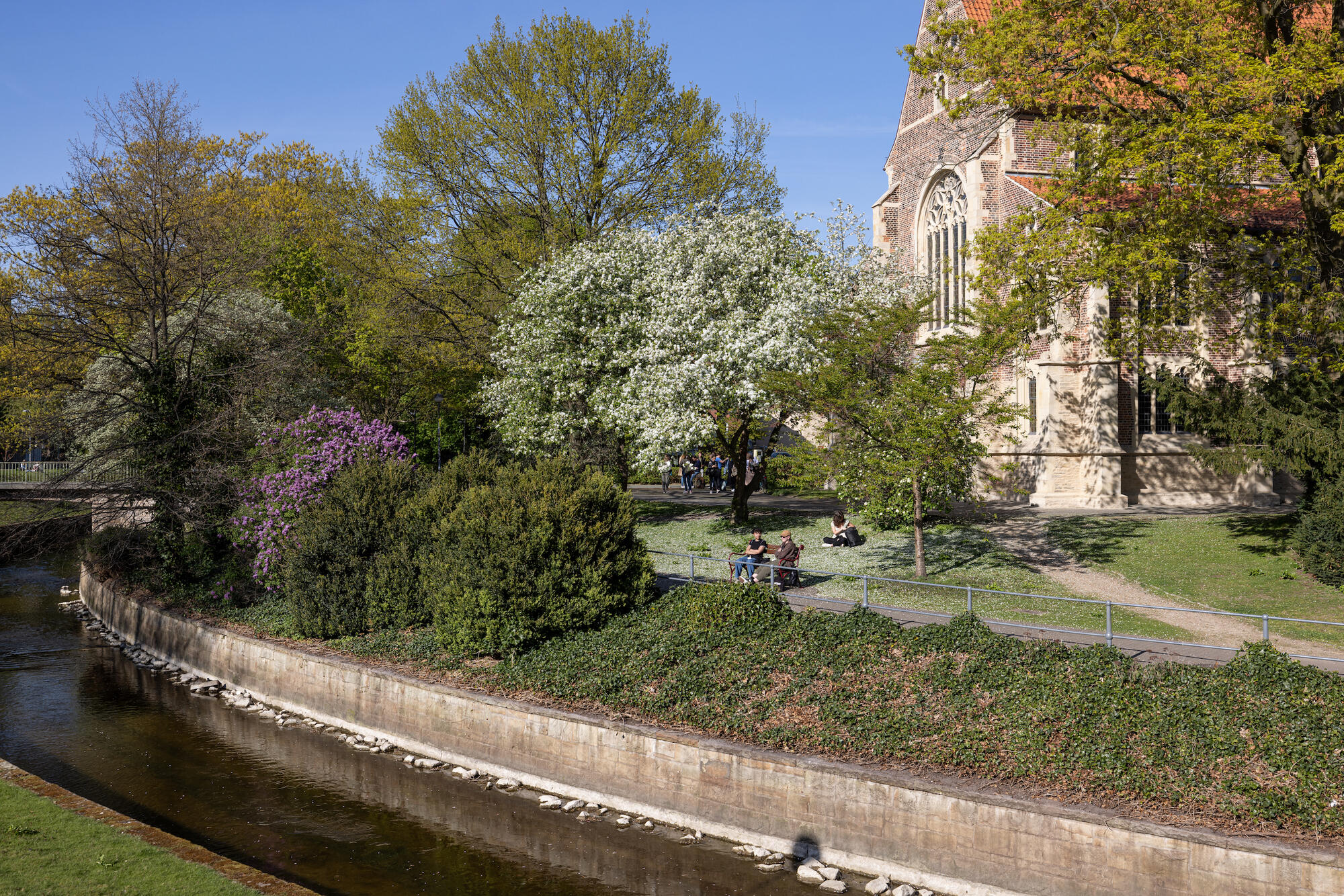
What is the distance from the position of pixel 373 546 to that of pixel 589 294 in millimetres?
10687

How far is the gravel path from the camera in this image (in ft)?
52.8

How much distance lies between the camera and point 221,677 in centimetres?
1977

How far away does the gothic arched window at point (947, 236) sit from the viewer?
34719mm

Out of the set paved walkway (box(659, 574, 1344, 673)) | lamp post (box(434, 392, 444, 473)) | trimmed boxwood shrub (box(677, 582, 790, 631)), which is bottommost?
paved walkway (box(659, 574, 1344, 673))

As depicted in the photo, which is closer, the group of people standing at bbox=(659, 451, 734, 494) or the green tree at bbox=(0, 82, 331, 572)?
the green tree at bbox=(0, 82, 331, 572)

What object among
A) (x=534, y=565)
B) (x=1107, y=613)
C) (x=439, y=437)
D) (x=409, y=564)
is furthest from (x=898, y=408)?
(x=439, y=437)

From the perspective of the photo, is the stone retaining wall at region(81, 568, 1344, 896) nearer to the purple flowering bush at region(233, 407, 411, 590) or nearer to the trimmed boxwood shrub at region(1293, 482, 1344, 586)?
the purple flowering bush at region(233, 407, 411, 590)

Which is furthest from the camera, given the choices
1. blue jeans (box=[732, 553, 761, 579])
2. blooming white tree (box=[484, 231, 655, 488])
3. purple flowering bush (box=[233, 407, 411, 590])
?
blooming white tree (box=[484, 231, 655, 488])

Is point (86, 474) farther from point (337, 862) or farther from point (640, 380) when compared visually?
point (337, 862)

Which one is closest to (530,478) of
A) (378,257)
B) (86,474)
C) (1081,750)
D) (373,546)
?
(373,546)

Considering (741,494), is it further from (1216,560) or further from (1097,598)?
(1216,560)

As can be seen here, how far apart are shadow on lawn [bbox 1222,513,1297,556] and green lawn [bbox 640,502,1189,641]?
5414 millimetres

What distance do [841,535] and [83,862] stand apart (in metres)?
17.9

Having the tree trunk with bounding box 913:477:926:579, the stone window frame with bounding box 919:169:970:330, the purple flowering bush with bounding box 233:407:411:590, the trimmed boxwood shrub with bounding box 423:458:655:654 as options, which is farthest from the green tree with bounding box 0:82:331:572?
the stone window frame with bounding box 919:169:970:330
